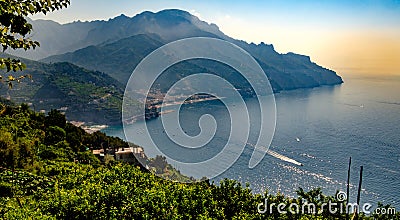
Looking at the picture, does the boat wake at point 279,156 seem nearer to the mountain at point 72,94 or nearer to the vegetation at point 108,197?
the vegetation at point 108,197

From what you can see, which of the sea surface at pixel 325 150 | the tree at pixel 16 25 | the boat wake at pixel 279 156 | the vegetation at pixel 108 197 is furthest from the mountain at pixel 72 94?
the tree at pixel 16 25

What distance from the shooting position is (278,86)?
10212 centimetres

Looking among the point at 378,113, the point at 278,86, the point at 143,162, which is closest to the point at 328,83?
the point at 278,86

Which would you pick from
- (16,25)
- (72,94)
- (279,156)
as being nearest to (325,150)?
(279,156)

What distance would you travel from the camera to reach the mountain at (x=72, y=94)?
61.8 meters

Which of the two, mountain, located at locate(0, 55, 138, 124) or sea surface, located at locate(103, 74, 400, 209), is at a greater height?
mountain, located at locate(0, 55, 138, 124)

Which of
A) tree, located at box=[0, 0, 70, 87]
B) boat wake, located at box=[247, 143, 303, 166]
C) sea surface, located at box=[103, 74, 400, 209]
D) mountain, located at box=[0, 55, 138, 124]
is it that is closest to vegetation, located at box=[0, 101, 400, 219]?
tree, located at box=[0, 0, 70, 87]

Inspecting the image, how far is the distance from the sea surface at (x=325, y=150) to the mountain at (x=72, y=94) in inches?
387

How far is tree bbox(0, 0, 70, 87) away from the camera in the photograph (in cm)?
197

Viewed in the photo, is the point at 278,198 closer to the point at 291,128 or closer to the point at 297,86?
the point at 291,128

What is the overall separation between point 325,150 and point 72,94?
Answer: 5253cm

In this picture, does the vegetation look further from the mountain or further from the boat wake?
the mountain

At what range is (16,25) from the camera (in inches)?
82.7

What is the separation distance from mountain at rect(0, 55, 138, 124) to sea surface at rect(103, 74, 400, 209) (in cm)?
984
